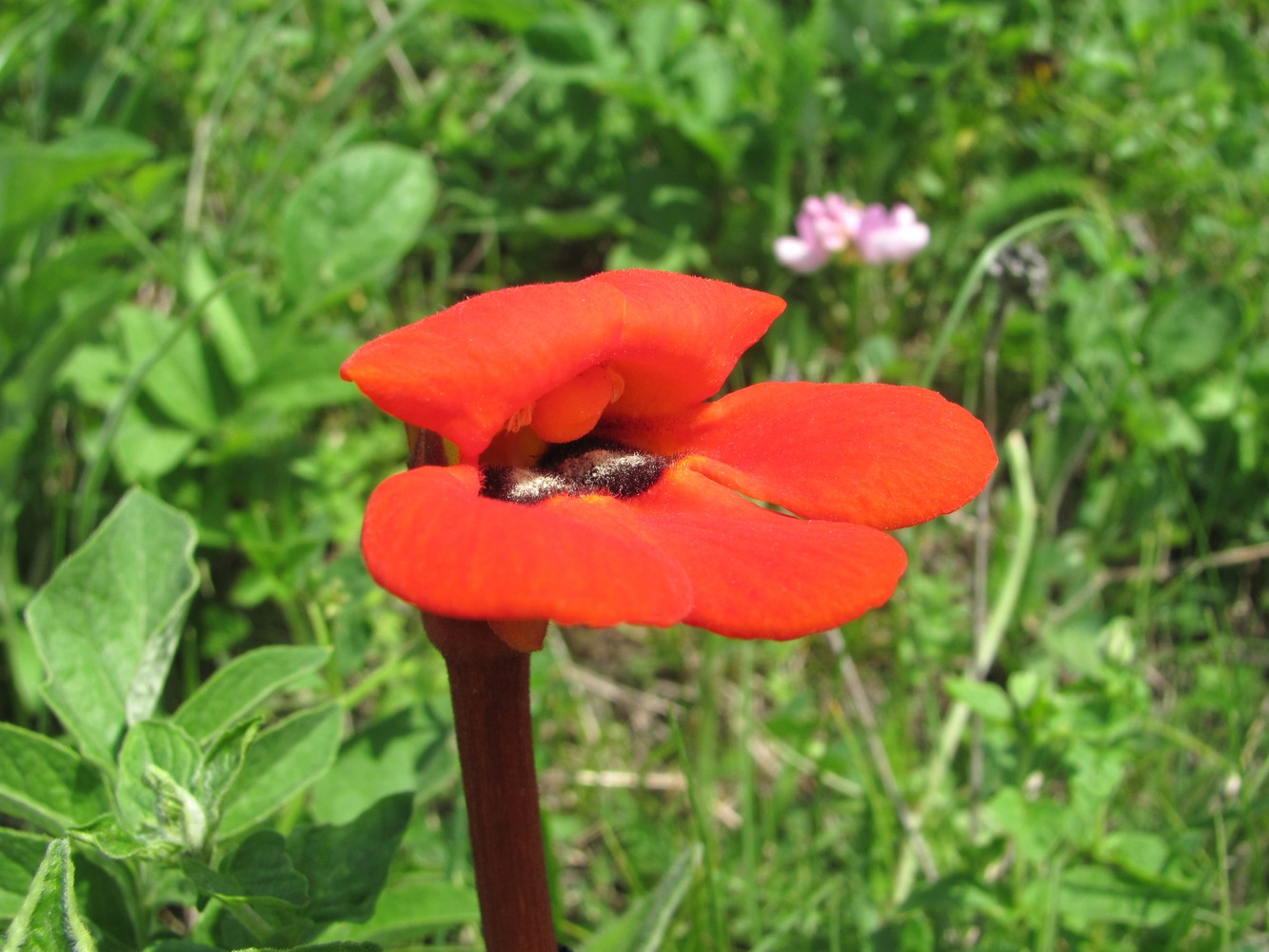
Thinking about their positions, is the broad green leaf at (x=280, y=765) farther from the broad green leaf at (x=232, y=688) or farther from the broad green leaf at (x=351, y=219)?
the broad green leaf at (x=351, y=219)

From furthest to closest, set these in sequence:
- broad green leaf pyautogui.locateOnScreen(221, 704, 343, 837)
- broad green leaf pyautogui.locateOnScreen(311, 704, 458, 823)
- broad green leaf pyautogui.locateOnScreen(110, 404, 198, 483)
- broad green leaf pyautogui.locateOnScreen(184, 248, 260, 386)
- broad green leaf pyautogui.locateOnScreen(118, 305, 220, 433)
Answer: broad green leaf pyautogui.locateOnScreen(184, 248, 260, 386) < broad green leaf pyautogui.locateOnScreen(118, 305, 220, 433) < broad green leaf pyautogui.locateOnScreen(110, 404, 198, 483) < broad green leaf pyautogui.locateOnScreen(311, 704, 458, 823) < broad green leaf pyautogui.locateOnScreen(221, 704, 343, 837)

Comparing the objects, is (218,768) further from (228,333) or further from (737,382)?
(737,382)

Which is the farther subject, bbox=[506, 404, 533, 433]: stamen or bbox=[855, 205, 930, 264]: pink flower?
bbox=[855, 205, 930, 264]: pink flower

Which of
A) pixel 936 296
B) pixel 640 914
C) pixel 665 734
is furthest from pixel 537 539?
pixel 936 296

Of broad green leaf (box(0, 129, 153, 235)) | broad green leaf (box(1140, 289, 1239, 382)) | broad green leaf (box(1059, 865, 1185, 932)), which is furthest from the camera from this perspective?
broad green leaf (box(1140, 289, 1239, 382))

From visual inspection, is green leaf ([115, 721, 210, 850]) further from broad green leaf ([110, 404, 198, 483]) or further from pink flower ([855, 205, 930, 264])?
pink flower ([855, 205, 930, 264])

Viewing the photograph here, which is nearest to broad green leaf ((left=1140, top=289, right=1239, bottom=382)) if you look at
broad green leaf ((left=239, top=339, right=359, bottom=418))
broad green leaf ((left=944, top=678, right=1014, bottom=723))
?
broad green leaf ((left=944, top=678, right=1014, bottom=723))

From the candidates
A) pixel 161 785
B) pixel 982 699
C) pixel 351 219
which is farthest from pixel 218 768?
pixel 351 219

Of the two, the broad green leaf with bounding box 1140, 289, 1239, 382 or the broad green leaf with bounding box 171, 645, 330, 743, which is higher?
the broad green leaf with bounding box 171, 645, 330, 743

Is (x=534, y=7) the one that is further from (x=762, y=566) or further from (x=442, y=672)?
(x=762, y=566)
